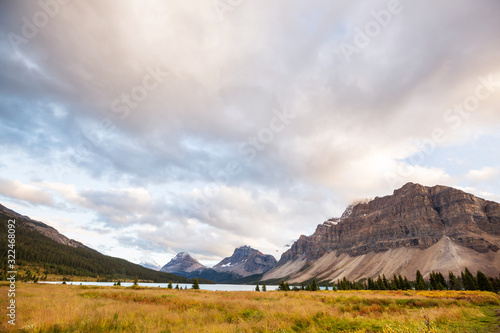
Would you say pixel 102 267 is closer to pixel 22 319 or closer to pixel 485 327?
pixel 22 319

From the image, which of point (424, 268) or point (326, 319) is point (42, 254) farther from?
point (424, 268)

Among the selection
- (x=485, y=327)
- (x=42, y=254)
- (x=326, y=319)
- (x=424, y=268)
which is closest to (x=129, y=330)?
(x=326, y=319)

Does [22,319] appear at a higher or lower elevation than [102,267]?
higher

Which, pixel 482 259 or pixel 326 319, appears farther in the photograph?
pixel 482 259

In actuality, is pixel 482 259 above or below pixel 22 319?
below

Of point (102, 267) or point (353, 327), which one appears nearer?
point (353, 327)

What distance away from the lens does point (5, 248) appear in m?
135

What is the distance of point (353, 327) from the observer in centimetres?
1114

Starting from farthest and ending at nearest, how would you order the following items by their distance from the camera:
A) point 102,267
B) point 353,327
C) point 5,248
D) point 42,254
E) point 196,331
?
1. point 102,267
2. point 42,254
3. point 5,248
4. point 353,327
5. point 196,331

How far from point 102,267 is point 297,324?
23823cm

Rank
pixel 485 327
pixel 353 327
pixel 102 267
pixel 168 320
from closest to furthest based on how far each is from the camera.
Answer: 1. pixel 353 327
2. pixel 168 320
3. pixel 485 327
4. pixel 102 267

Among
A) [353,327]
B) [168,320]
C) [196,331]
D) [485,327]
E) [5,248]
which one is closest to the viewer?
[196,331]

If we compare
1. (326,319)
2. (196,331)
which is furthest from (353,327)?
(196,331)

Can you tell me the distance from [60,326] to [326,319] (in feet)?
44.0
